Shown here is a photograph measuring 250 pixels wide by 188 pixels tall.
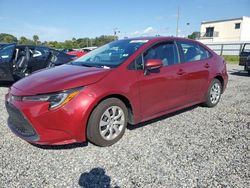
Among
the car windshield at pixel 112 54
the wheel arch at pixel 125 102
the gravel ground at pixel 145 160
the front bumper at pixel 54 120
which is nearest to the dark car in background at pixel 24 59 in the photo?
the gravel ground at pixel 145 160

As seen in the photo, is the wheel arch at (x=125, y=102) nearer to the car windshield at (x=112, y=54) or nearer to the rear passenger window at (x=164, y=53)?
the car windshield at (x=112, y=54)

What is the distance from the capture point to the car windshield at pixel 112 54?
403 centimetres

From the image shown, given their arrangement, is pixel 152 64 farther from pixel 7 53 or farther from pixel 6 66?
pixel 7 53

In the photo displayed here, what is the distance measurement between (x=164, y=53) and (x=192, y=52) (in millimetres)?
910

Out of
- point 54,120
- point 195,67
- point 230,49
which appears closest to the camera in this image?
point 54,120

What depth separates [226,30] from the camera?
53125 millimetres

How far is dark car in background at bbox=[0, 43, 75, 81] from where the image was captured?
25.5 feet

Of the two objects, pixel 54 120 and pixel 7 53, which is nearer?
pixel 54 120

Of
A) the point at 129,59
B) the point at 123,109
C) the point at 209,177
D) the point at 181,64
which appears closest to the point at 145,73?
the point at 129,59

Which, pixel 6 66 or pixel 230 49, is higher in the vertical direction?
pixel 230 49

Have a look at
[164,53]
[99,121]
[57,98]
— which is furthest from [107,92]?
[164,53]

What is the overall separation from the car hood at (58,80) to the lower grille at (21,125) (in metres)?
0.26

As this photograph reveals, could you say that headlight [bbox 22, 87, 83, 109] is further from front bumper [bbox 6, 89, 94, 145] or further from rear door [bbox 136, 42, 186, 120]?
rear door [bbox 136, 42, 186, 120]

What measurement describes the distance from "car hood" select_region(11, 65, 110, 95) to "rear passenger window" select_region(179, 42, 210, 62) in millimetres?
1880
